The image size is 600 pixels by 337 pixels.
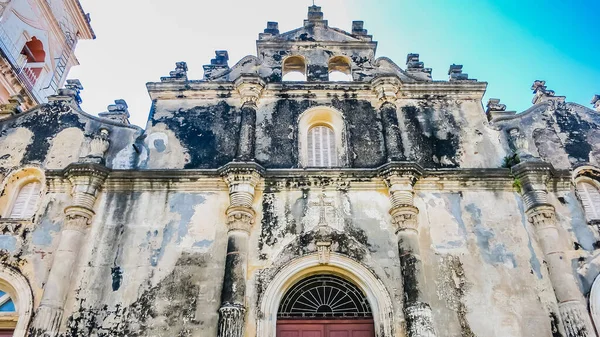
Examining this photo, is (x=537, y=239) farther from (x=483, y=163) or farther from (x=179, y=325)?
(x=179, y=325)

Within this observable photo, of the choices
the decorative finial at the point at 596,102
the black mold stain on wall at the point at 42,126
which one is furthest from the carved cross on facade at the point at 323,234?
the decorative finial at the point at 596,102

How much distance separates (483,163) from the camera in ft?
39.3

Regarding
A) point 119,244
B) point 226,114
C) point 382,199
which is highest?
point 226,114

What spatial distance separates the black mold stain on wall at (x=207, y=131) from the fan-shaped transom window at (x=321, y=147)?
205 centimetres

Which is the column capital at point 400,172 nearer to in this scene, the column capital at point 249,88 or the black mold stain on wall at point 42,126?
the column capital at point 249,88

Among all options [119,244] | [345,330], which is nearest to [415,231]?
[345,330]

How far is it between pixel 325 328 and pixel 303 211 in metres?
2.73

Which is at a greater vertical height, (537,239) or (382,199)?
(382,199)

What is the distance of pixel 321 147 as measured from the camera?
41.1ft

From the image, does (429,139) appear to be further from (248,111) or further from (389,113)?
(248,111)

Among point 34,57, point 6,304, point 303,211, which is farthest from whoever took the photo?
point 34,57

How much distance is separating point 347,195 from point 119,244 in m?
5.53

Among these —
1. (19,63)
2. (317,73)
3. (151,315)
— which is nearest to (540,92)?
(317,73)

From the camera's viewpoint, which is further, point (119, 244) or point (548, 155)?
point (548, 155)
